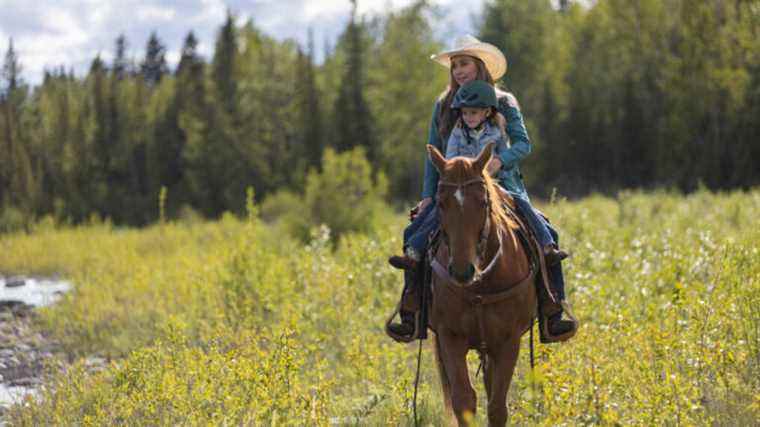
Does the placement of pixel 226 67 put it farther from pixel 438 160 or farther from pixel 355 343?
pixel 438 160

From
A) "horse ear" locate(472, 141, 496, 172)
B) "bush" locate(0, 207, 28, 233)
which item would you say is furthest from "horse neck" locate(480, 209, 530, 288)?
"bush" locate(0, 207, 28, 233)

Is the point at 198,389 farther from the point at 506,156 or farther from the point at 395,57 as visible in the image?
the point at 395,57

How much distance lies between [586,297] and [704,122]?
32122 mm

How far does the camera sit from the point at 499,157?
5.45 metres

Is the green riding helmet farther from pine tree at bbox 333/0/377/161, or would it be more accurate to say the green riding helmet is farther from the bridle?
pine tree at bbox 333/0/377/161

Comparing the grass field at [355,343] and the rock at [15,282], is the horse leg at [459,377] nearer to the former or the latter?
the grass field at [355,343]

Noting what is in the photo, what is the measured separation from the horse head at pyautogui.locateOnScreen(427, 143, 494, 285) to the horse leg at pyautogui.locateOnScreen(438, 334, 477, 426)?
31.7 inches

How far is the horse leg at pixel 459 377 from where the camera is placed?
4.89 m

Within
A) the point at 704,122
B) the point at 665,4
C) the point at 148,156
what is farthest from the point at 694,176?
the point at 148,156

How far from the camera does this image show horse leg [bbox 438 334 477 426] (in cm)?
489

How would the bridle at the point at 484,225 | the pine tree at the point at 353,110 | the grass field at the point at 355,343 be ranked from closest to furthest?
the bridle at the point at 484,225, the grass field at the point at 355,343, the pine tree at the point at 353,110

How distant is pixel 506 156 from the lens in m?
5.49

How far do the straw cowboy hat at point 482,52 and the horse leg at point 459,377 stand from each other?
2.23 meters

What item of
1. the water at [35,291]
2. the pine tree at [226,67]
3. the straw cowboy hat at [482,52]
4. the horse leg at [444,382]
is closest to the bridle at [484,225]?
the horse leg at [444,382]
